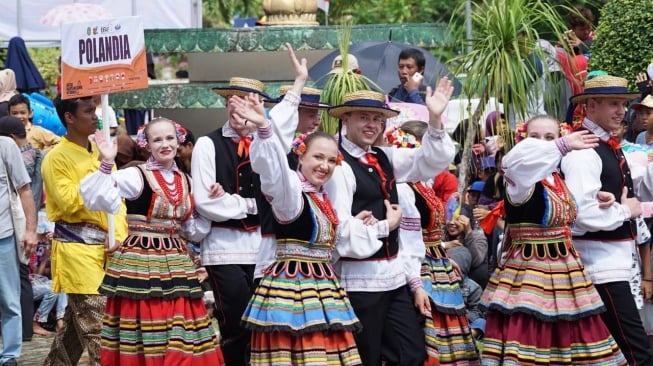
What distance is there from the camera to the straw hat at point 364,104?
27.1 feet

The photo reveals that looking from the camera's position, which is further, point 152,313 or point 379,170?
point 152,313

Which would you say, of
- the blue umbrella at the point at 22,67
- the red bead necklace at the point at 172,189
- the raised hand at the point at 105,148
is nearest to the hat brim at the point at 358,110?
the red bead necklace at the point at 172,189

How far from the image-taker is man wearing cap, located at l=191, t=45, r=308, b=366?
8.78 metres

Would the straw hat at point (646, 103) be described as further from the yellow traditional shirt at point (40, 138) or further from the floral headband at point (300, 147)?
the yellow traditional shirt at point (40, 138)

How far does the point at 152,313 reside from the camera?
857cm

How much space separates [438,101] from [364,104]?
1.56 feet

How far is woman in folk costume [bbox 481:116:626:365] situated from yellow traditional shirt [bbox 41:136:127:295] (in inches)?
106

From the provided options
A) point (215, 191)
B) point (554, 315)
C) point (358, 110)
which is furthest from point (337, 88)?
point (554, 315)

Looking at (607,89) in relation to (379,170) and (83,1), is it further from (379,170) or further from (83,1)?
(83,1)

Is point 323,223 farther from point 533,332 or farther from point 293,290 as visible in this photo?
point 533,332

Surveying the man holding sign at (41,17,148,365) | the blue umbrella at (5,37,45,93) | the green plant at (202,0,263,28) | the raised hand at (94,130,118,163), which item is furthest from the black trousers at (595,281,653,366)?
the green plant at (202,0,263,28)

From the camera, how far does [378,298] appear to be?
8.12 metres

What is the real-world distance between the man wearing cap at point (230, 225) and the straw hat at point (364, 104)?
31.3 inches

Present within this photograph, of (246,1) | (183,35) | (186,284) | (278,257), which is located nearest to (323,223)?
(278,257)
